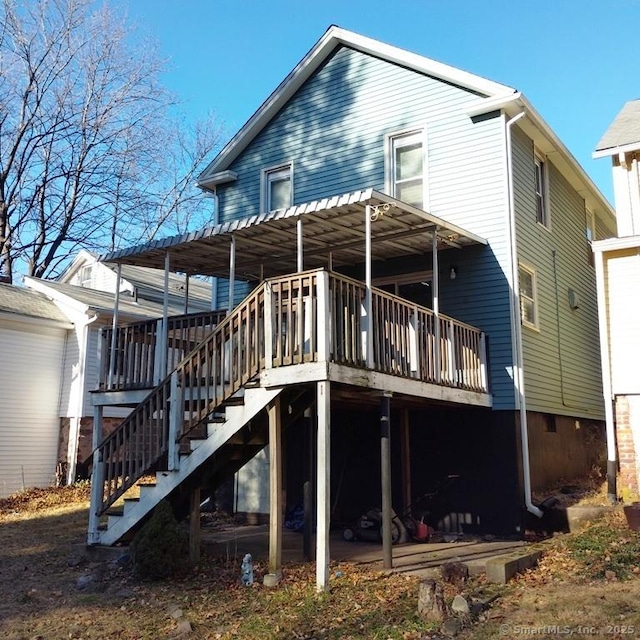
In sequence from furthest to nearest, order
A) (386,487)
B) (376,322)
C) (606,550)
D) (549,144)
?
(549,144), (376,322), (386,487), (606,550)

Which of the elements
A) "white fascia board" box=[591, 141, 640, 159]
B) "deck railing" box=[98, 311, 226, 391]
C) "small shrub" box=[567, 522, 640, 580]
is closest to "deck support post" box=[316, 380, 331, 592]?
"small shrub" box=[567, 522, 640, 580]

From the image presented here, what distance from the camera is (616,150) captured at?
12.4 metres

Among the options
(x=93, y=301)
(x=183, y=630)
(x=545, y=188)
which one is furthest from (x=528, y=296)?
(x=93, y=301)

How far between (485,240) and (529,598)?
251 inches

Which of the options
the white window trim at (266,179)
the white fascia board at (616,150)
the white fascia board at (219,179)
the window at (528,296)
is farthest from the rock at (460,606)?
the white fascia board at (219,179)

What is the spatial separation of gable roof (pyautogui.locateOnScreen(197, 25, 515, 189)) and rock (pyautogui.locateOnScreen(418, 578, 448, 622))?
8457 mm

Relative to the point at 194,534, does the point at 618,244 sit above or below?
above

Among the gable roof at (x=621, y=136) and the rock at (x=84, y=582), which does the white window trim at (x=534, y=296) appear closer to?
the gable roof at (x=621, y=136)

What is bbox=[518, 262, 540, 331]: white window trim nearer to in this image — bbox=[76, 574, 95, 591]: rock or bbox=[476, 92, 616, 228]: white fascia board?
bbox=[476, 92, 616, 228]: white fascia board

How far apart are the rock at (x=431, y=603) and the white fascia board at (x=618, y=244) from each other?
7392 millimetres

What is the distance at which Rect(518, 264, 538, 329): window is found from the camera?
1230 cm

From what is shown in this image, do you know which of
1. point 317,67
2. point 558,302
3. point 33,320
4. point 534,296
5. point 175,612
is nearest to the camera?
point 175,612

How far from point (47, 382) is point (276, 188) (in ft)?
26.7

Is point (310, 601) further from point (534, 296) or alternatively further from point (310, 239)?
point (534, 296)
